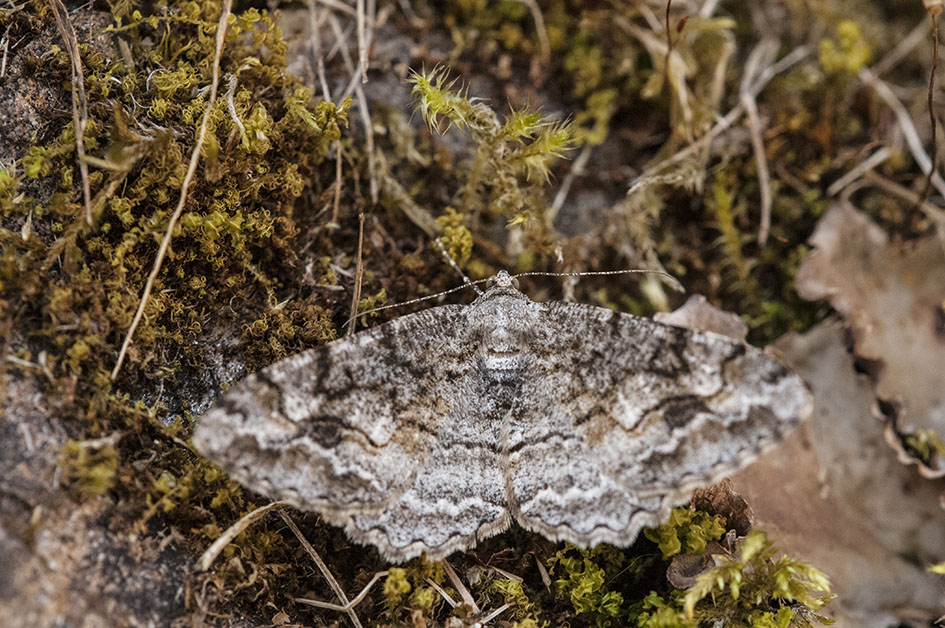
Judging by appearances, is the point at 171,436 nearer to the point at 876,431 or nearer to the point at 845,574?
the point at 845,574

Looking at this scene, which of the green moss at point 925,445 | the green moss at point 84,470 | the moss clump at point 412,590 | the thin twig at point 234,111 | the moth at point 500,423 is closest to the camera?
the green moss at point 84,470

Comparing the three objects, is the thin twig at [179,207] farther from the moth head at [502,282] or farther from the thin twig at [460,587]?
the thin twig at [460,587]

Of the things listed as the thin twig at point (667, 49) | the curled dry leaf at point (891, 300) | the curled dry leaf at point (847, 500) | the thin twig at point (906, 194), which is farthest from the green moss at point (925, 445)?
the thin twig at point (667, 49)

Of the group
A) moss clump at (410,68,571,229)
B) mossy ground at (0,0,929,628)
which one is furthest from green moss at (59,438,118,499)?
moss clump at (410,68,571,229)

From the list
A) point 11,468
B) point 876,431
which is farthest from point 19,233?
point 876,431

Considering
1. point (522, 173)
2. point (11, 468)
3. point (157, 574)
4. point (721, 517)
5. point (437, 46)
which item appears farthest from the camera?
point (437, 46)
